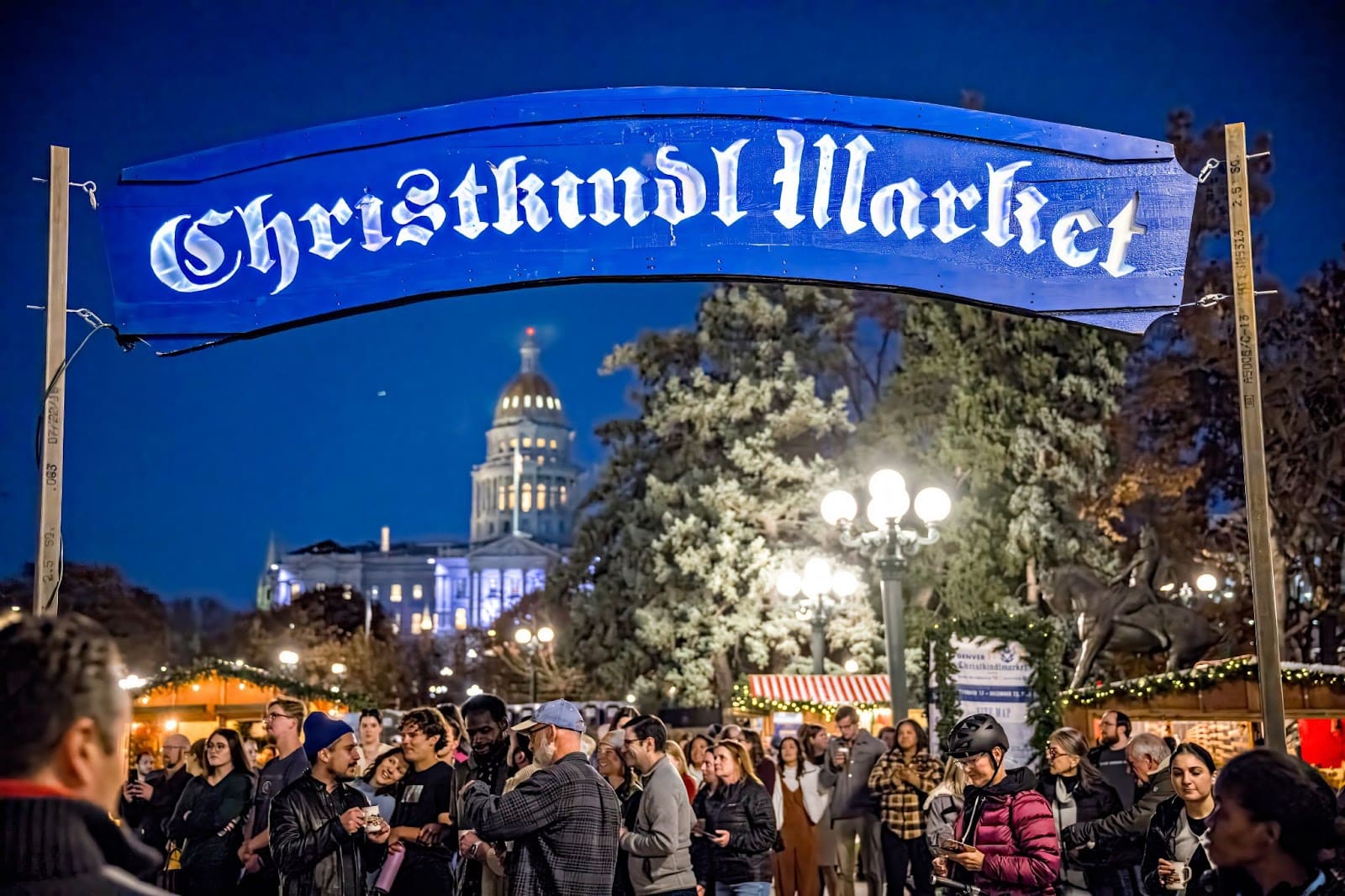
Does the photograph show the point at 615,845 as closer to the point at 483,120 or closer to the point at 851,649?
the point at 483,120

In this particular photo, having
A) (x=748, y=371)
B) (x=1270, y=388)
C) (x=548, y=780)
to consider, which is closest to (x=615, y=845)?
(x=548, y=780)

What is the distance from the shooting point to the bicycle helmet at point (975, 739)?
6.65m

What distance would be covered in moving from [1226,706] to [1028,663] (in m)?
2.41

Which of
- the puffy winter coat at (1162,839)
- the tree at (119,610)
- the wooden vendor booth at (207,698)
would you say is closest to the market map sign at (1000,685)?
the puffy winter coat at (1162,839)

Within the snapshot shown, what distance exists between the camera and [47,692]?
238 centimetres

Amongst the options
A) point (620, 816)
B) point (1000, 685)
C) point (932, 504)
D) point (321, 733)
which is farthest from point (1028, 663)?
point (321, 733)

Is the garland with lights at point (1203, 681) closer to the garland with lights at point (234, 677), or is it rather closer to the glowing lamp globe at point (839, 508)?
the glowing lamp globe at point (839, 508)

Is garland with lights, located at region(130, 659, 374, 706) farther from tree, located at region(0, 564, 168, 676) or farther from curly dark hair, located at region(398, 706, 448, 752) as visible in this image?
tree, located at region(0, 564, 168, 676)

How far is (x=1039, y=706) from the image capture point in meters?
14.9

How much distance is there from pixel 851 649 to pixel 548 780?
27.0m

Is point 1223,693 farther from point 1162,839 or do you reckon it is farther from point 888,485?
point 1162,839

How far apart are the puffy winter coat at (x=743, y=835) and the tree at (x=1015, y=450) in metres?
21.3

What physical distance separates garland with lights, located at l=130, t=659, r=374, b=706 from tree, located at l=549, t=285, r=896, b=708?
9.53 m

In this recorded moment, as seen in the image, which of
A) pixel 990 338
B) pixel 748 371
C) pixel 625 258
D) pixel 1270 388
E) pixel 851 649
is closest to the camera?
pixel 625 258
